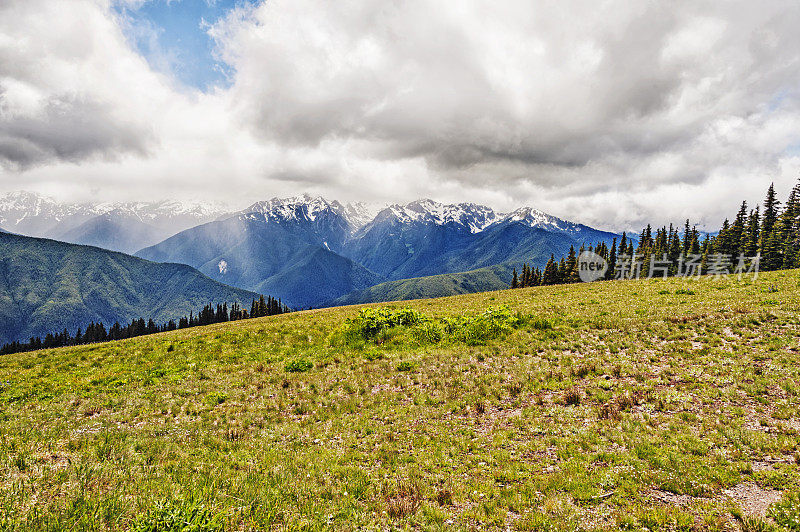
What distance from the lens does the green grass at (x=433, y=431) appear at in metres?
7.17

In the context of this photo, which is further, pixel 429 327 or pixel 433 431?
pixel 429 327

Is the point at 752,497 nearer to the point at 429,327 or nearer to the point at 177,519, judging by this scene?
the point at 177,519

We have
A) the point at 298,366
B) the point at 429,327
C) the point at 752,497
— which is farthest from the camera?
the point at 429,327

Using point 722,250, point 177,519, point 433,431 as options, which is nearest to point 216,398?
point 177,519

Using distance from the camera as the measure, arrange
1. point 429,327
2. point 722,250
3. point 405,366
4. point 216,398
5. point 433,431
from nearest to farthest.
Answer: point 433,431
point 216,398
point 405,366
point 429,327
point 722,250

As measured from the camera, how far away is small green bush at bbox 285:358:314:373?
61.7ft

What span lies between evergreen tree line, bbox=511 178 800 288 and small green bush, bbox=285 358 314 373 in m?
60.1

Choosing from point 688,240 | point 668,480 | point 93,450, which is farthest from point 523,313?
point 688,240

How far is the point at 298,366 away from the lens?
746 inches

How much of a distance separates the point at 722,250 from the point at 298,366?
11176 centimetres

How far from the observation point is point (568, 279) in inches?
3740

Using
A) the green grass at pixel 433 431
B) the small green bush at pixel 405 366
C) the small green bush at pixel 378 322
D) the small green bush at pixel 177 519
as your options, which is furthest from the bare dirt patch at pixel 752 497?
the small green bush at pixel 378 322

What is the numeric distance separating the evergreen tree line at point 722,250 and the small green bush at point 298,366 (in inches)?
2365

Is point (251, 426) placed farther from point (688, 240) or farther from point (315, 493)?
point (688, 240)
